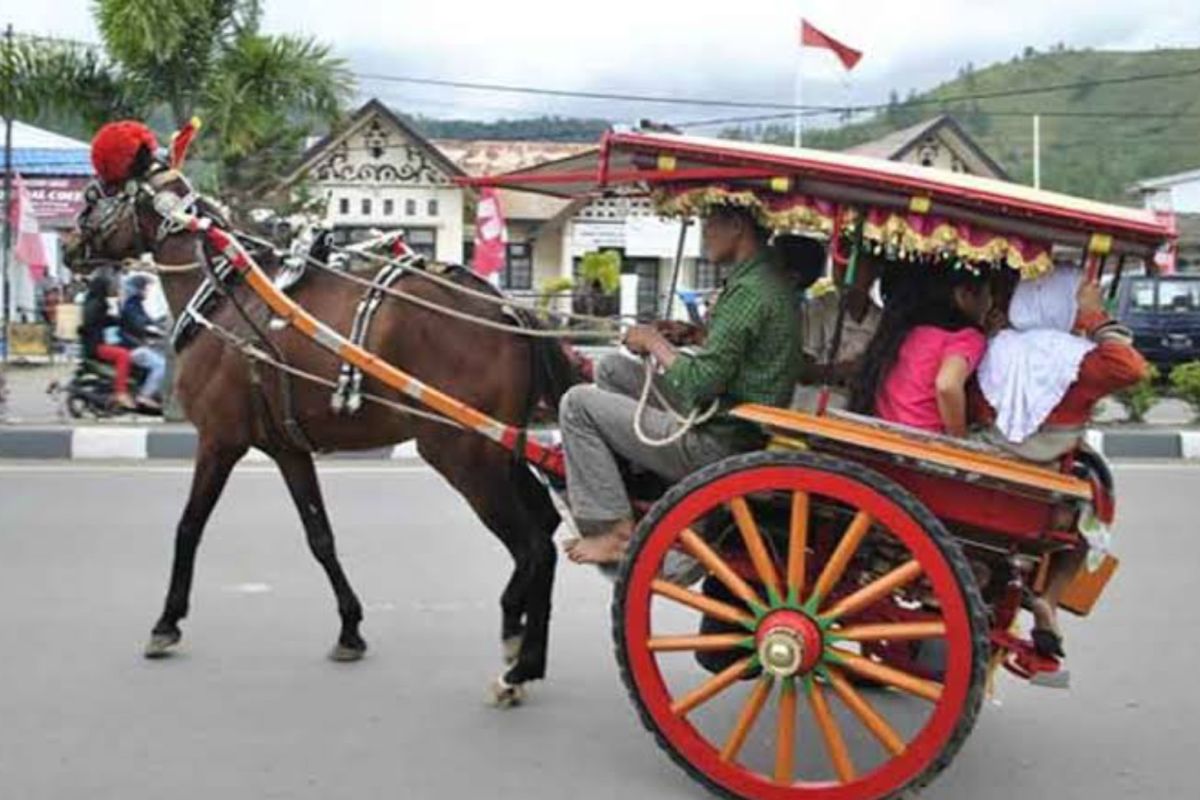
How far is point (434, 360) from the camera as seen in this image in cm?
502

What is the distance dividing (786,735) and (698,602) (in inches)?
15.8

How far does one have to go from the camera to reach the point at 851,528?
12.2 ft

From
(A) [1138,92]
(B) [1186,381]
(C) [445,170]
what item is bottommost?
(B) [1186,381]

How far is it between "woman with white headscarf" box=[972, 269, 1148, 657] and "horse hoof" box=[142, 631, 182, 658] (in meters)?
3.08

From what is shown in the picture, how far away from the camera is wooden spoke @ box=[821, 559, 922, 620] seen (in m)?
3.68

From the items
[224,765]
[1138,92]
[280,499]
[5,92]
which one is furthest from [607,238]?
[1138,92]

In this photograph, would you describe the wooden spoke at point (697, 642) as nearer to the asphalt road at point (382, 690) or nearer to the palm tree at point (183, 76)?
the asphalt road at point (382, 690)

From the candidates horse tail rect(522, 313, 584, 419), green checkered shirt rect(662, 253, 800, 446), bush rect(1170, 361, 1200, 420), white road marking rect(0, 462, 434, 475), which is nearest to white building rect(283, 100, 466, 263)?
bush rect(1170, 361, 1200, 420)

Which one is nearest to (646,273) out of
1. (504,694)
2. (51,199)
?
(51,199)

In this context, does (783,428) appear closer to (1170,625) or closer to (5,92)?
(1170,625)

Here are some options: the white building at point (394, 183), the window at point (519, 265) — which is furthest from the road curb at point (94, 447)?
the window at point (519, 265)

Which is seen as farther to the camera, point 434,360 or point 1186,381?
point 1186,381

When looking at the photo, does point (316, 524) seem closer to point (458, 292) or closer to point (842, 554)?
point (458, 292)

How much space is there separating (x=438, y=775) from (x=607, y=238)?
17.4 m
